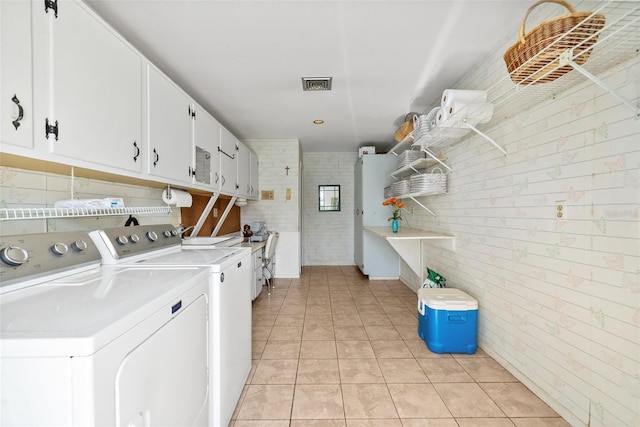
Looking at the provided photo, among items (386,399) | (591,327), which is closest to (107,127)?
(386,399)

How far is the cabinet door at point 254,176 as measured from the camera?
4.23 metres

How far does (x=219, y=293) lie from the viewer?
4.55 ft

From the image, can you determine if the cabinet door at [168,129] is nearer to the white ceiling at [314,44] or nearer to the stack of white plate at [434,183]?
the white ceiling at [314,44]

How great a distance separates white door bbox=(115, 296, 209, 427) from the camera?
76cm

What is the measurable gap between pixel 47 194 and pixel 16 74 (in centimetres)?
69

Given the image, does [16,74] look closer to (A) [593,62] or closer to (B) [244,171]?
(A) [593,62]

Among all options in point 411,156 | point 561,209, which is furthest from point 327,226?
point 561,209

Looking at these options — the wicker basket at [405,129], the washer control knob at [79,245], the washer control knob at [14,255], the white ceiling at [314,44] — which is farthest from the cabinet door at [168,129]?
the wicker basket at [405,129]

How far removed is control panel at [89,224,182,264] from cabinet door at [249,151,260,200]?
2278 millimetres

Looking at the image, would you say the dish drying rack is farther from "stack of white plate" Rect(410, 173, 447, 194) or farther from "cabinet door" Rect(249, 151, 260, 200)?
"cabinet door" Rect(249, 151, 260, 200)

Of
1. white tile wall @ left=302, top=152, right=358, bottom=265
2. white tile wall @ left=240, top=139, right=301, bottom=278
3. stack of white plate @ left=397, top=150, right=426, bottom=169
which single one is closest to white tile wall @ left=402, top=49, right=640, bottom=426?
stack of white plate @ left=397, top=150, right=426, bottom=169

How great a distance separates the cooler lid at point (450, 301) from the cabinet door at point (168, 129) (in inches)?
85.2

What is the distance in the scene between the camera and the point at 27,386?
24.3 inches

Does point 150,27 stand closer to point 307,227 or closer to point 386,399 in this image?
point 386,399
